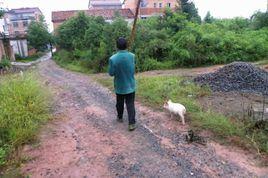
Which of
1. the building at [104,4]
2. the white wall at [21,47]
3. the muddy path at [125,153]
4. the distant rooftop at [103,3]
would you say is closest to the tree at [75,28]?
the white wall at [21,47]

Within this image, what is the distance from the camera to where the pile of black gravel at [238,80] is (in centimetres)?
811

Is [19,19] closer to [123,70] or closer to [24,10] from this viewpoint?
[24,10]

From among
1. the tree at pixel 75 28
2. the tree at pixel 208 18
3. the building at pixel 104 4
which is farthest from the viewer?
the building at pixel 104 4

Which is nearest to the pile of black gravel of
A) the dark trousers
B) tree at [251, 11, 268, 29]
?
the dark trousers

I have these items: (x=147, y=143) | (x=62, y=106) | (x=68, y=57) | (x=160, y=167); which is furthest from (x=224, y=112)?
(x=68, y=57)

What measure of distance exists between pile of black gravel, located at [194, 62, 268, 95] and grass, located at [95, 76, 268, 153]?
66cm

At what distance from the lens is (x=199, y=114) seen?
5492 mm

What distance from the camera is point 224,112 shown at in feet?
19.0

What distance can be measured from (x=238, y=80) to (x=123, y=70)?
502 cm

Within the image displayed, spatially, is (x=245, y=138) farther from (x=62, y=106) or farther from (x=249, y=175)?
(x=62, y=106)

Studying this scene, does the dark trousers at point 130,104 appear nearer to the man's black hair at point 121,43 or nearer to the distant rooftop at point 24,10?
the man's black hair at point 121,43

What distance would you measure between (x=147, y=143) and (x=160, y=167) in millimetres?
788

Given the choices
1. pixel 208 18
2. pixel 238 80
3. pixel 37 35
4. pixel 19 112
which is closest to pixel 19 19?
pixel 37 35

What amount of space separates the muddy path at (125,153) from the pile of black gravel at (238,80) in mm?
3221
